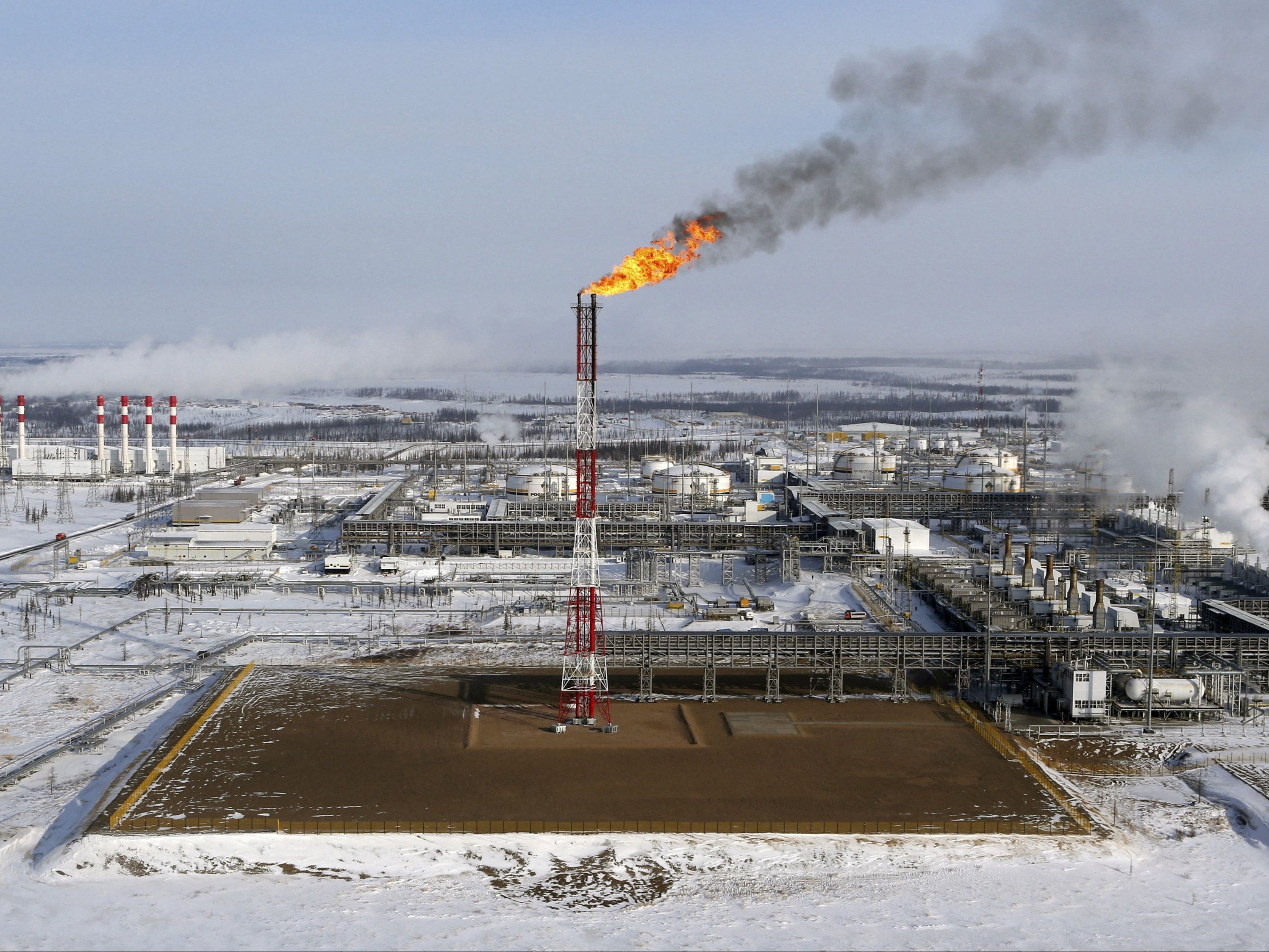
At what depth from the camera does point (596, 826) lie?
54.6ft

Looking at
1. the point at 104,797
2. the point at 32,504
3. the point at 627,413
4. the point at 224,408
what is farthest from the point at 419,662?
the point at 224,408

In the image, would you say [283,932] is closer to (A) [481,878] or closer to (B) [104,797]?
(A) [481,878]

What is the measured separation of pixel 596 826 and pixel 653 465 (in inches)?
1726

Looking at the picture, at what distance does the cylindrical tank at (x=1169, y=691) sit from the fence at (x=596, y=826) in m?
6.21

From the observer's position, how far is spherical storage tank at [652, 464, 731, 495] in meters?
51.7

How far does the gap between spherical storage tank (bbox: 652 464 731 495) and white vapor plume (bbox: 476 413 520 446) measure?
31034mm

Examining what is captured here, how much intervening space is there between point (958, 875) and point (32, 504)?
159 ft

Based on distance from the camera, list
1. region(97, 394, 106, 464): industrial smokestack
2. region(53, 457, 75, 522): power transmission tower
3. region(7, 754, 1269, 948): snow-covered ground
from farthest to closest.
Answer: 1. region(97, 394, 106, 464): industrial smokestack
2. region(53, 457, 75, 522): power transmission tower
3. region(7, 754, 1269, 948): snow-covered ground

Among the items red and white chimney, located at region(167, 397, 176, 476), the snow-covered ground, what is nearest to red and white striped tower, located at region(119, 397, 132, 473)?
red and white chimney, located at region(167, 397, 176, 476)

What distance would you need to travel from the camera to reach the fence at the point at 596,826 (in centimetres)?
1638

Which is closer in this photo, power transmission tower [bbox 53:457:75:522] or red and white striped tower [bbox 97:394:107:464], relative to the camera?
power transmission tower [bbox 53:457:75:522]

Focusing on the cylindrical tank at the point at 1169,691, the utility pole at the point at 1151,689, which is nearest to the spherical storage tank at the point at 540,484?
the utility pole at the point at 1151,689

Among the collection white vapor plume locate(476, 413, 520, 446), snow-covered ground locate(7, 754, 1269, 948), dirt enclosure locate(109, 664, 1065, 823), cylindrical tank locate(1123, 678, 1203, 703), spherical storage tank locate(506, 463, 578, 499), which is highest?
white vapor plume locate(476, 413, 520, 446)

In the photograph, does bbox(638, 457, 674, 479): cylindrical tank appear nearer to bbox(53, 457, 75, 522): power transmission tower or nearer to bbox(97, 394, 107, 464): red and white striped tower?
bbox(53, 457, 75, 522): power transmission tower
